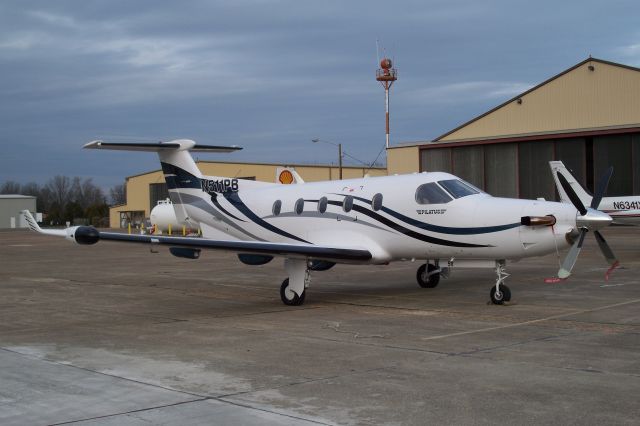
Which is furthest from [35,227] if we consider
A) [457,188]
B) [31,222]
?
[457,188]

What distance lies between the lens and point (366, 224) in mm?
15805

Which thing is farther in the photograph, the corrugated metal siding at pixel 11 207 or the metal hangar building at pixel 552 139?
the corrugated metal siding at pixel 11 207

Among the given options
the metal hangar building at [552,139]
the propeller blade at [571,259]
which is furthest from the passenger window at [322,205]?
the metal hangar building at [552,139]

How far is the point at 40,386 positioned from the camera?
8047 millimetres

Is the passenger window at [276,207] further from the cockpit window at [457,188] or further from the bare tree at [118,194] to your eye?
the bare tree at [118,194]

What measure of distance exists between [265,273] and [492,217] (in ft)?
35.5

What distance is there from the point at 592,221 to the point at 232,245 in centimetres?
676

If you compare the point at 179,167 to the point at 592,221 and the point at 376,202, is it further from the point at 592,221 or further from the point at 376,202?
the point at 592,221

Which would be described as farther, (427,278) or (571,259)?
(427,278)

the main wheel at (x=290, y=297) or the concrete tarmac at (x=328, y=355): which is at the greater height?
the main wheel at (x=290, y=297)

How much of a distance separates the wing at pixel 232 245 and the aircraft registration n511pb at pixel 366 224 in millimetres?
21

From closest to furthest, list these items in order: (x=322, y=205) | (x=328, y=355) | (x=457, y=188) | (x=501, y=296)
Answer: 1. (x=328, y=355)
2. (x=501, y=296)
3. (x=457, y=188)
4. (x=322, y=205)

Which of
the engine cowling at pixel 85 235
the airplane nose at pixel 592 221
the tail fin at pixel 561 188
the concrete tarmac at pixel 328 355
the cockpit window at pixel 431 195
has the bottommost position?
the concrete tarmac at pixel 328 355

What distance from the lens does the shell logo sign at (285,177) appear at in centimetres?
2272
